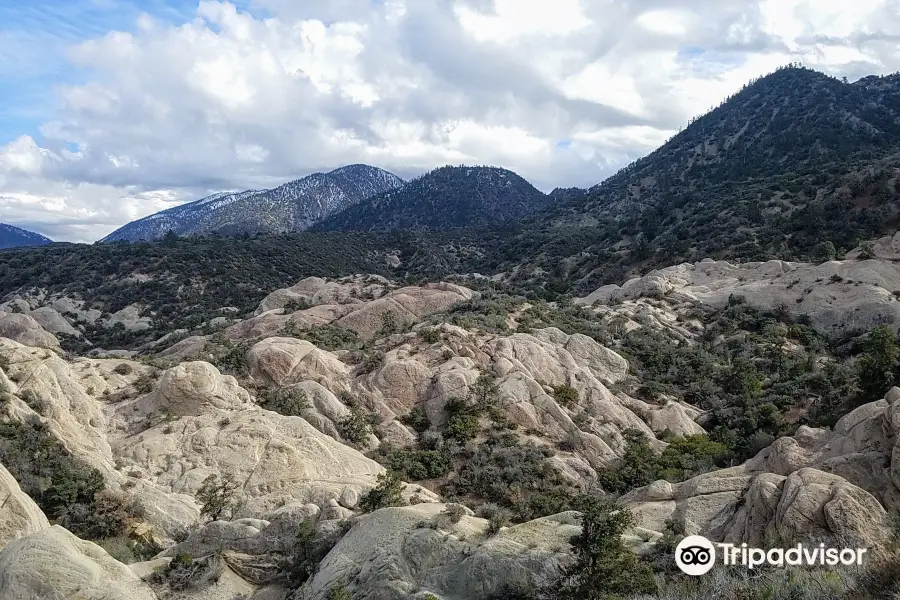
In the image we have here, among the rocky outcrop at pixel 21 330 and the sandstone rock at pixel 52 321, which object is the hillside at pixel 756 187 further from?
the sandstone rock at pixel 52 321

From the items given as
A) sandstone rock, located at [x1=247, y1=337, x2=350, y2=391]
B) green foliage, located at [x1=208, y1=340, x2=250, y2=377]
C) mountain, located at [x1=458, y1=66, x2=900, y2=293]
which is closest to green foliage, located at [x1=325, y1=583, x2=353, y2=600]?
sandstone rock, located at [x1=247, y1=337, x2=350, y2=391]

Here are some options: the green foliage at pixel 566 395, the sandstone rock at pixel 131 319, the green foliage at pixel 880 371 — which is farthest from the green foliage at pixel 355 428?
the sandstone rock at pixel 131 319

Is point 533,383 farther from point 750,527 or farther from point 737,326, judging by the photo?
point 737,326

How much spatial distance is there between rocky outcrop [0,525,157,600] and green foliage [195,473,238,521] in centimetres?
420

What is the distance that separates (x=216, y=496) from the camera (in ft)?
51.8

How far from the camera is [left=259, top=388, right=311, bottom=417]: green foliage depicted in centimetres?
2136

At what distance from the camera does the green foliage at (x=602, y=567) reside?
865cm

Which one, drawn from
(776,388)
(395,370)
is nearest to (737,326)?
(776,388)

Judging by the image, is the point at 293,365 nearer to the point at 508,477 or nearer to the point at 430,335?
the point at 430,335

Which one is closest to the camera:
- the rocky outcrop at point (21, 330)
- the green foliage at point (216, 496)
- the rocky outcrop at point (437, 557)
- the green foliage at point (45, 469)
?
the rocky outcrop at point (437, 557)

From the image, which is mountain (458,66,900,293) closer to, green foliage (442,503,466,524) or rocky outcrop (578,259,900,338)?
rocky outcrop (578,259,900,338)

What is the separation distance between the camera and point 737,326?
3628 centimetres

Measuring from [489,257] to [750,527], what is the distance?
9676 centimetres

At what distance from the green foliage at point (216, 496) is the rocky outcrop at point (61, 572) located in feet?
13.8
